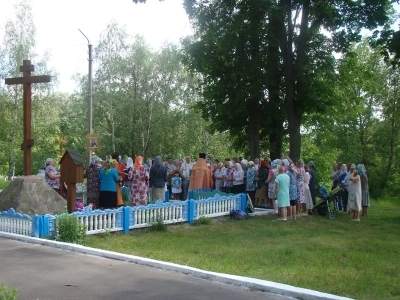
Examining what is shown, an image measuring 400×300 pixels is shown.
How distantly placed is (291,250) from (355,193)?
19.9 feet

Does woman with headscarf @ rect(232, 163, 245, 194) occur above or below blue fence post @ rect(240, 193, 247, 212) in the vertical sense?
above

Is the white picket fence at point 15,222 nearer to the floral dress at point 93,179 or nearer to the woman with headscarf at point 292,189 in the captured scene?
the floral dress at point 93,179

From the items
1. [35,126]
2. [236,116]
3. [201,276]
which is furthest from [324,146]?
[201,276]

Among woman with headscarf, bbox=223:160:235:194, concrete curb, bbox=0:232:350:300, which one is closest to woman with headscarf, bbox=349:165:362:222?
woman with headscarf, bbox=223:160:235:194

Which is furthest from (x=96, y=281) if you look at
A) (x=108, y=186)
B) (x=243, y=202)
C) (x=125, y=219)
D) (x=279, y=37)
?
(x=279, y=37)

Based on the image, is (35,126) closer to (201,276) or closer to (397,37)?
(397,37)

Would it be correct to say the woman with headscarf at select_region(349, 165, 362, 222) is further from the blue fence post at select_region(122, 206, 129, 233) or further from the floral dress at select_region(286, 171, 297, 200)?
the blue fence post at select_region(122, 206, 129, 233)

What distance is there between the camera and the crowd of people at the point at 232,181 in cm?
1316

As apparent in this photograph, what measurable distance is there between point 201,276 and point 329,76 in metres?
17.2

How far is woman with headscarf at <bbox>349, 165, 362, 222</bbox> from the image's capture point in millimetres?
14898

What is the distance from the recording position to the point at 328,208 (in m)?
15.7

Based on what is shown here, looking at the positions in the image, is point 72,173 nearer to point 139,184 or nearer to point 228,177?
point 139,184

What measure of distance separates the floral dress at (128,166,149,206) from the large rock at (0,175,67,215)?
8.98ft

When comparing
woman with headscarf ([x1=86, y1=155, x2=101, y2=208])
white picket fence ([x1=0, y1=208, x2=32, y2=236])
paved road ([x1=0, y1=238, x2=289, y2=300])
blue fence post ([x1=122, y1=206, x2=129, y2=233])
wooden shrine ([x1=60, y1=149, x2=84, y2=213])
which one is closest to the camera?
paved road ([x1=0, y1=238, x2=289, y2=300])
